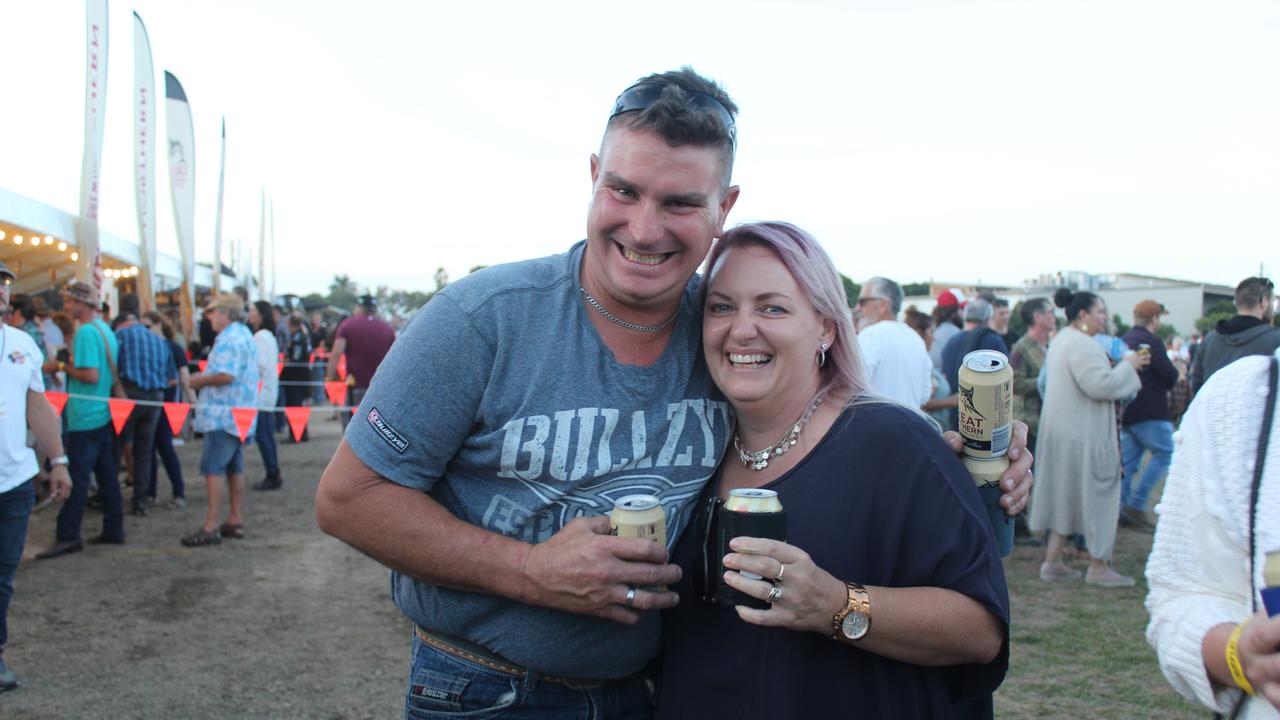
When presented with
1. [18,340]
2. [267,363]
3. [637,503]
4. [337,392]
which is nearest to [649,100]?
[637,503]

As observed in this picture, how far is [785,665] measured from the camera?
1.83 metres

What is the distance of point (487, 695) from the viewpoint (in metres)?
1.94

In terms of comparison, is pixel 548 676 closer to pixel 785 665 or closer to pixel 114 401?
pixel 785 665

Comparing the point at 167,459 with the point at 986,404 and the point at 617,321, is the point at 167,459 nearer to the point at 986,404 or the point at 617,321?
the point at 617,321

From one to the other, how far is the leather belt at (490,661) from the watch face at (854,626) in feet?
2.05

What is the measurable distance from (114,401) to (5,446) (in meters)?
3.49

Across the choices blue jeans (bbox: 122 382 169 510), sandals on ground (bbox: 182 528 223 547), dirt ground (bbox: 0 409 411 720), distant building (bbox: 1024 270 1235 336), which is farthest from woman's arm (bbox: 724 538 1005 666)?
distant building (bbox: 1024 270 1235 336)

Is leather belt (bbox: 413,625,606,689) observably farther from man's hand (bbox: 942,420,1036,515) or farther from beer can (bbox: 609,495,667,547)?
man's hand (bbox: 942,420,1036,515)

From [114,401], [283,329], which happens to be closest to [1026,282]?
[283,329]

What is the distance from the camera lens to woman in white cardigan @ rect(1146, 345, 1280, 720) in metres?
1.44

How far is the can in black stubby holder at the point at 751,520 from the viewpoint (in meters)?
1.61

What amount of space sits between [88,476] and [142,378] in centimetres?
117

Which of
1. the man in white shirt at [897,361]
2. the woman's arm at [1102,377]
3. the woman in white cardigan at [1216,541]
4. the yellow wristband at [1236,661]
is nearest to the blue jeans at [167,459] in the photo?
the man in white shirt at [897,361]

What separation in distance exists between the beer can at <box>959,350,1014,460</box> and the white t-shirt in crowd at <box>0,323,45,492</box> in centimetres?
468
